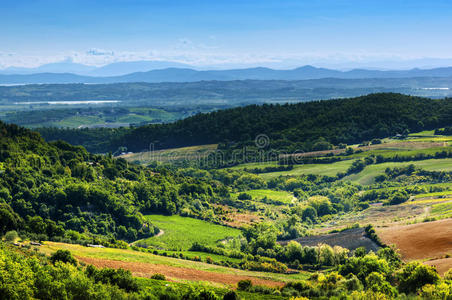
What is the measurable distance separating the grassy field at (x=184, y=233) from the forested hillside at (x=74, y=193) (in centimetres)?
348

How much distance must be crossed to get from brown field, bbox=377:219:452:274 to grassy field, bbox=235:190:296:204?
4500 centimetres

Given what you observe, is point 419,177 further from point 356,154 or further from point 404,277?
point 404,277

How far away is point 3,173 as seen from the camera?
271 ft

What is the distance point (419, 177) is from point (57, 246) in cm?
9491

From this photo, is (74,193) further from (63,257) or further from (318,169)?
(318,169)

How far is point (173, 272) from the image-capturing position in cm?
5669

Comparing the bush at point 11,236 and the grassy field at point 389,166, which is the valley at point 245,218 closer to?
the bush at point 11,236

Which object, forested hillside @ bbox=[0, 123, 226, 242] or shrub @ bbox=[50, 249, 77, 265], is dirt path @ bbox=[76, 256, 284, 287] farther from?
forested hillside @ bbox=[0, 123, 226, 242]

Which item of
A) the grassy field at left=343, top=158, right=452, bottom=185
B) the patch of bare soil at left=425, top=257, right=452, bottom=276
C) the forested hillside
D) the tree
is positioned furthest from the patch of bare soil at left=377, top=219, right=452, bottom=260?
the grassy field at left=343, top=158, right=452, bottom=185

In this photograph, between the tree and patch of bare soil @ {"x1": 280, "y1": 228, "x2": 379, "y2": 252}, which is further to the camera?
patch of bare soil @ {"x1": 280, "y1": 228, "x2": 379, "y2": 252}

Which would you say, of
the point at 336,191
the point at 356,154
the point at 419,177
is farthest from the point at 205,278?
the point at 356,154

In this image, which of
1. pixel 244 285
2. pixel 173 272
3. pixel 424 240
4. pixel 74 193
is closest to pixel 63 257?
pixel 173 272

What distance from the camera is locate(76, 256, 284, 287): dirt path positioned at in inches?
2109

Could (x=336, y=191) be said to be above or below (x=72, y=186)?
below
